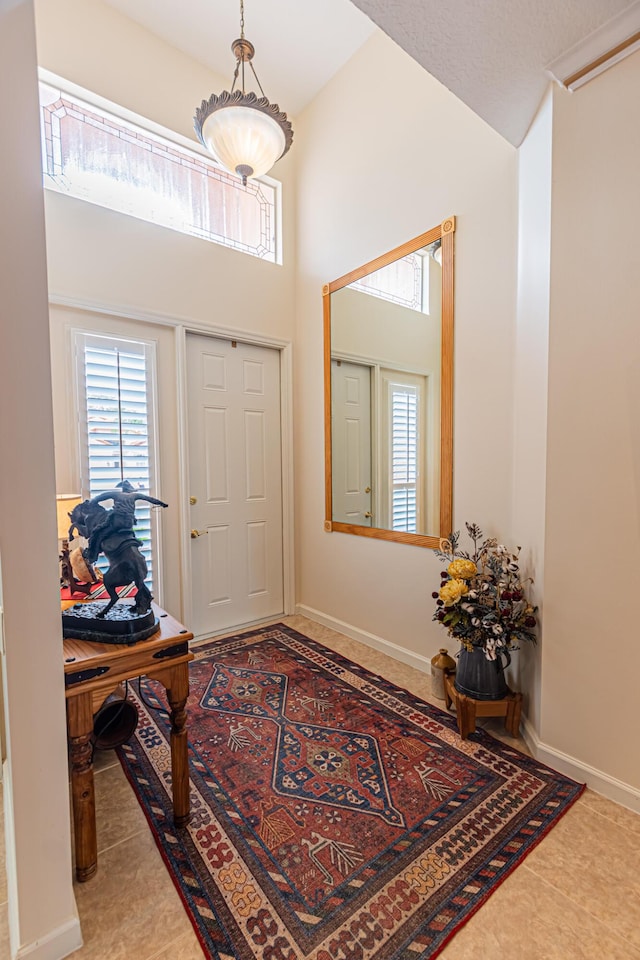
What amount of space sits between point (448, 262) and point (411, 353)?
54 cm

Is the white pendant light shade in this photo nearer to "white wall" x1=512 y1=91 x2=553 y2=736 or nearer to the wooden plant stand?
"white wall" x1=512 y1=91 x2=553 y2=736

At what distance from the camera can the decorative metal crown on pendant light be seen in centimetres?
204

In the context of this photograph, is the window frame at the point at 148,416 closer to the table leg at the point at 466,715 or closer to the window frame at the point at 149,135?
Result: the window frame at the point at 149,135

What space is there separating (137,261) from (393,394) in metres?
1.88

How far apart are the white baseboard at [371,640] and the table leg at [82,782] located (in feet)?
6.25

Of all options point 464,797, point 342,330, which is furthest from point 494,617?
point 342,330

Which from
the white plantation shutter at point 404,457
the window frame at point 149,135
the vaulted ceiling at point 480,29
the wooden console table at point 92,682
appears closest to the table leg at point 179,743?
the wooden console table at point 92,682

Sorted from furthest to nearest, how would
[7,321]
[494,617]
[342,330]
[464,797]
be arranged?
[342,330], [494,617], [464,797], [7,321]

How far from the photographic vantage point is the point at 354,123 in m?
3.00

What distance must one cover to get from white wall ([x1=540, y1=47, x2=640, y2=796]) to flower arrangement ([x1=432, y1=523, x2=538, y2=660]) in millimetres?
152

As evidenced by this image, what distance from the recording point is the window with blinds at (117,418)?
262 cm

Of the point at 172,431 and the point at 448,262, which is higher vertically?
the point at 448,262

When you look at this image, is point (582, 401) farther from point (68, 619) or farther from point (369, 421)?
point (68, 619)

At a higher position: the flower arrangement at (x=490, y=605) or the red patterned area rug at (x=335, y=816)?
the flower arrangement at (x=490, y=605)
